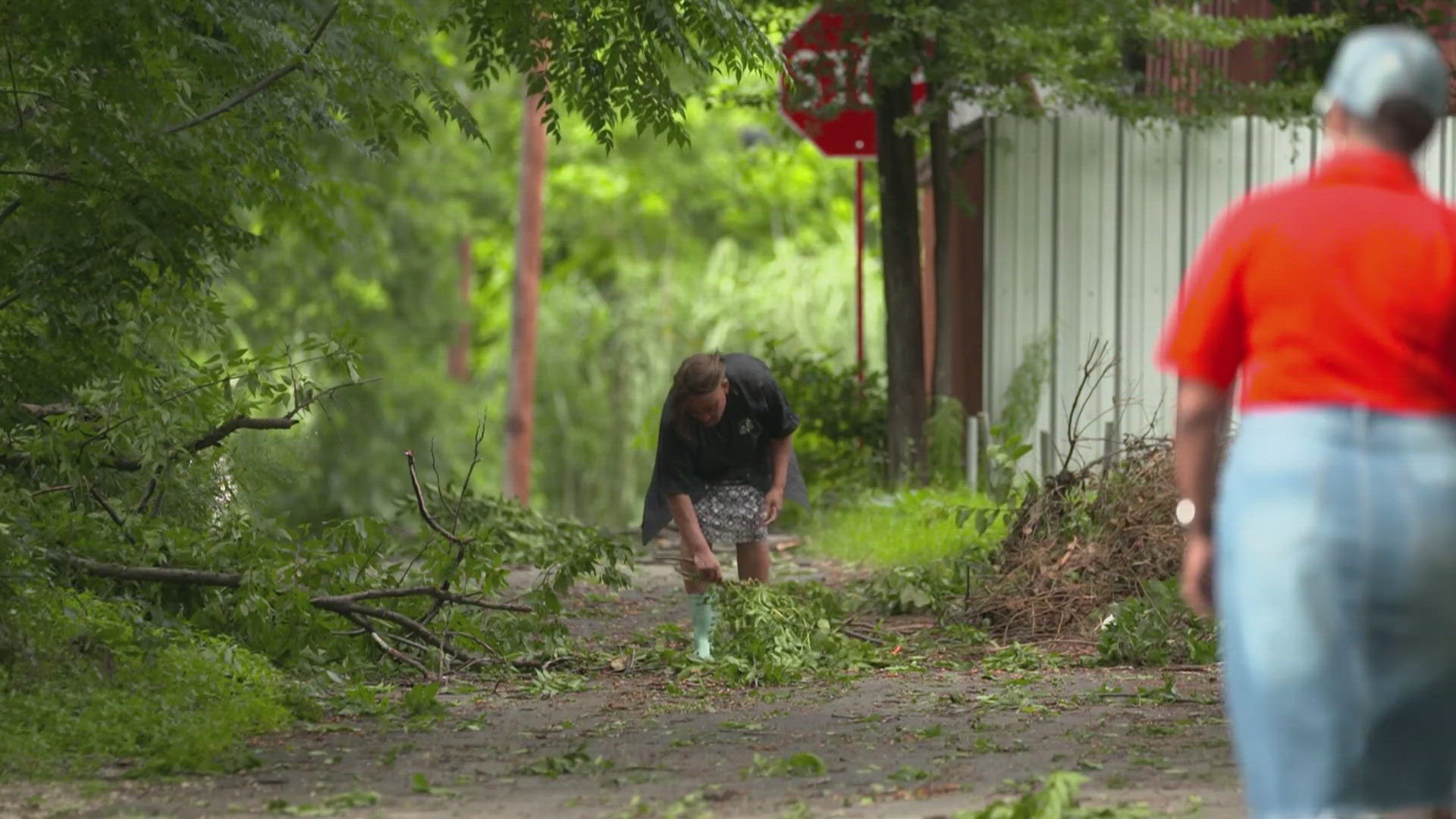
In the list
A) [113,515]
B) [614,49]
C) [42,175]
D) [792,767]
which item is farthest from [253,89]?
[792,767]

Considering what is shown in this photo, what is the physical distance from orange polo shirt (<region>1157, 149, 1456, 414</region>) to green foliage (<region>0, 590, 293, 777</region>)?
3972 mm

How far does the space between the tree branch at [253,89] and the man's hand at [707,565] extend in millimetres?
2665

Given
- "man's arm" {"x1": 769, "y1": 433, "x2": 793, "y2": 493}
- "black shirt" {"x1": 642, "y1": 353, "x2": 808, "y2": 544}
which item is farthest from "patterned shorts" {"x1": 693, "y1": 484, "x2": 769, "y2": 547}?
"man's arm" {"x1": 769, "y1": 433, "x2": 793, "y2": 493}

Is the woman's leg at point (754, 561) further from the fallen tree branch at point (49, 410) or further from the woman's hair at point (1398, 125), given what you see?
the woman's hair at point (1398, 125)

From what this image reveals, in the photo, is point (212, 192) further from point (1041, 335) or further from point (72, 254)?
point (1041, 335)

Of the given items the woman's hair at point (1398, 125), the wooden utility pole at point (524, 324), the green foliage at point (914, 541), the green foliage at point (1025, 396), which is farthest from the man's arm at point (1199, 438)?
the wooden utility pole at point (524, 324)

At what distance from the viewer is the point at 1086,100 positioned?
13953 millimetres

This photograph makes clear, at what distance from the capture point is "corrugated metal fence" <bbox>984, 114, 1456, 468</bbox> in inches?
562

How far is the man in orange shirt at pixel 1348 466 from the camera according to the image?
133 inches

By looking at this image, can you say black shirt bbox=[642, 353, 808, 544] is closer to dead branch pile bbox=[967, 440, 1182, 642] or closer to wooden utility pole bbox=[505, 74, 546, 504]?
dead branch pile bbox=[967, 440, 1182, 642]

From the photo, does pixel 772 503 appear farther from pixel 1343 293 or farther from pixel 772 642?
pixel 1343 293

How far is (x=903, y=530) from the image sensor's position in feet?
41.6

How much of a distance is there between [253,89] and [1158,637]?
4.43 metres

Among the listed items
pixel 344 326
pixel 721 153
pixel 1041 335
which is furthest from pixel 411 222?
pixel 344 326
